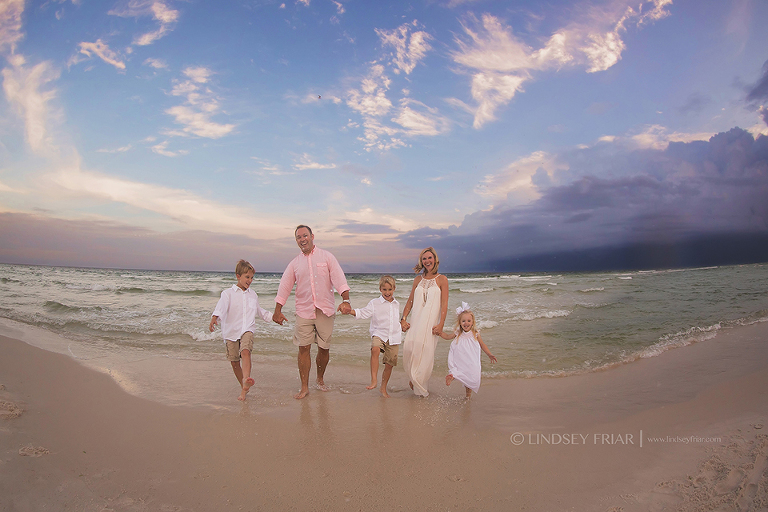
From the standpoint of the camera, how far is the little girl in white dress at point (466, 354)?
503 cm

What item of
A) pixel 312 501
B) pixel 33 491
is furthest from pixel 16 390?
pixel 312 501

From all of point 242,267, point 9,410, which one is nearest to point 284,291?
point 242,267

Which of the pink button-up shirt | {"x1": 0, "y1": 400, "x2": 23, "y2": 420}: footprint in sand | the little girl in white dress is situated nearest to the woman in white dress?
the little girl in white dress

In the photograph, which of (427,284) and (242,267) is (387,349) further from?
(242,267)

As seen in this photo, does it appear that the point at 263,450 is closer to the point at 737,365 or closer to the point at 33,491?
the point at 33,491

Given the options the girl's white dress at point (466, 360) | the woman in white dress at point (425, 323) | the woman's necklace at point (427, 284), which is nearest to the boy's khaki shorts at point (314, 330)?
the woman in white dress at point (425, 323)

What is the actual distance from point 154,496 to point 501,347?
7.32 metres

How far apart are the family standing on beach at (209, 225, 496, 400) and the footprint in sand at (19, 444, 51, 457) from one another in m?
2.05

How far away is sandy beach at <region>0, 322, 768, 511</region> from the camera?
2.83 metres

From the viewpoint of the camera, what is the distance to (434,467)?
129 inches

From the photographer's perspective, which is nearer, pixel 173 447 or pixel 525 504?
pixel 525 504

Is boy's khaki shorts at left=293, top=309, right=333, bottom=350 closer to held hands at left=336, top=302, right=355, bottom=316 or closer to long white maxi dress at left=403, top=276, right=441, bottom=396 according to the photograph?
held hands at left=336, top=302, right=355, bottom=316

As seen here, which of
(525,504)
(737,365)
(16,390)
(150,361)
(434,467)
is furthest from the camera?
(150,361)

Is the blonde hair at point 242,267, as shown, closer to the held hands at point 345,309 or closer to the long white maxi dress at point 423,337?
the held hands at point 345,309
